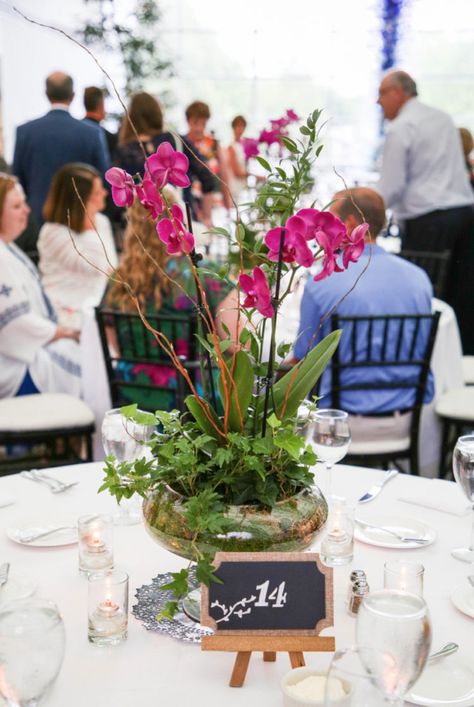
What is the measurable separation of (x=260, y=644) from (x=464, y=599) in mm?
349

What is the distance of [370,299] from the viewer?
2.70 meters

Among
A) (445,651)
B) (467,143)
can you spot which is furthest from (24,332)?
(467,143)

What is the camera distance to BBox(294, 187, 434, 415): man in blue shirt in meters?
2.69

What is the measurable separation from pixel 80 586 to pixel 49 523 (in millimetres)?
225

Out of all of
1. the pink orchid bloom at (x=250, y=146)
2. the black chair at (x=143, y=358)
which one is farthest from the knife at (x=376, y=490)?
the pink orchid bloom at (x=250, y=146)

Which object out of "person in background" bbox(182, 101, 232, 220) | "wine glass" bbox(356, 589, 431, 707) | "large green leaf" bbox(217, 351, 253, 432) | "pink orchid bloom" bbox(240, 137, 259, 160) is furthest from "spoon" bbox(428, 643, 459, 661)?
"person in background" bbox(182, 101, 232, 220)

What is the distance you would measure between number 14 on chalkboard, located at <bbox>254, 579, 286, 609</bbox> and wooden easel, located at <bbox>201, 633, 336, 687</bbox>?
4 centimetres

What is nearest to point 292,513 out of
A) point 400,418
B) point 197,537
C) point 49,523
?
point 197,537

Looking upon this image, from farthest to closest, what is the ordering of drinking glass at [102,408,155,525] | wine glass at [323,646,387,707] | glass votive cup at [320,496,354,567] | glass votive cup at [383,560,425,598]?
drinking glass at [102,408,155,525] → glass votive cup at [320,496,354,567] → glass votive cup at [383,560,425,598] → wine glass at [323,646,387,707]

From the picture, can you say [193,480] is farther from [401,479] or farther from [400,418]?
[400,418]

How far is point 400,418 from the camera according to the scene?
2.83m

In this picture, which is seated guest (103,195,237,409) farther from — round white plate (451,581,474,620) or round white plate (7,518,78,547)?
round white plate (451,581,474,620)

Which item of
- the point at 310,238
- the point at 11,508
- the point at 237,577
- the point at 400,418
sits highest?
the point at 310,238

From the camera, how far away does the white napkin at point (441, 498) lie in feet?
5.05
